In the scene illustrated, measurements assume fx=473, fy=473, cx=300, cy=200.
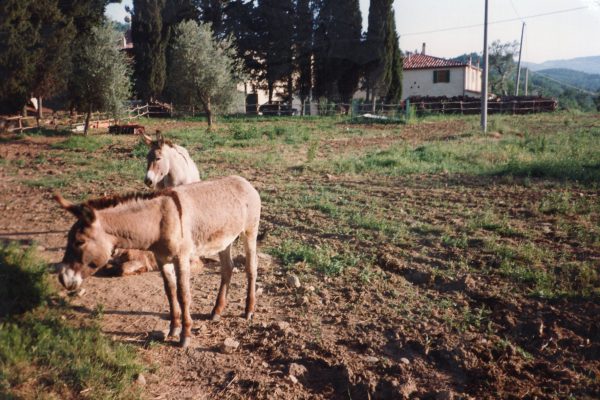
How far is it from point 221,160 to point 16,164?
6.19 metres

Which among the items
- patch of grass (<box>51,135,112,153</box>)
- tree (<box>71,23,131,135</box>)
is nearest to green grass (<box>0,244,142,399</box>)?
patch of grass (<box>51,135,112,153</box>)

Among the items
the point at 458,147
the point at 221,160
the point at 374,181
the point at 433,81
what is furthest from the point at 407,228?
the point at 433,81

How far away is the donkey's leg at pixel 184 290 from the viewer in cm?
420

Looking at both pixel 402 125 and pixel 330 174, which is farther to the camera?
pixel 402 125

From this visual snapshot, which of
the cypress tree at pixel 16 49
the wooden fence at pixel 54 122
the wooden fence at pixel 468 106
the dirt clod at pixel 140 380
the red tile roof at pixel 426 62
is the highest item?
the red tile roof at pixel 426 62

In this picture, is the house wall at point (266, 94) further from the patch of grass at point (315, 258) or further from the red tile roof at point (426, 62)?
the patch of grass at point (315, 258)

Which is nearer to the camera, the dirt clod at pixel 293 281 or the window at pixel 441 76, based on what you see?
the dirt clod at pixel 293 281

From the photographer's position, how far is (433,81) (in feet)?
176

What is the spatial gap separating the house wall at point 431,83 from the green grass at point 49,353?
5358cm

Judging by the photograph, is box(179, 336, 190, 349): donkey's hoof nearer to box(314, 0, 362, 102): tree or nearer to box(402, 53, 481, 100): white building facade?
box(314, 0, 362, 102): tree

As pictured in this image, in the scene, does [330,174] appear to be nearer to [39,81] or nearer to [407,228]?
[407,228]

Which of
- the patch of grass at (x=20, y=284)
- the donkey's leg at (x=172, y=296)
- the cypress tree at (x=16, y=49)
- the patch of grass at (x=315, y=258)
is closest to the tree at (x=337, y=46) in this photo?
the cypress tree at (x=16, y=49)

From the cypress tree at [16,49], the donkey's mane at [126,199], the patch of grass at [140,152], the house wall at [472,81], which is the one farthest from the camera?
the house wall at [472,81]

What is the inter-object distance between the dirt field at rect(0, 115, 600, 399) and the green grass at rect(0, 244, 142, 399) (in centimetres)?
24
